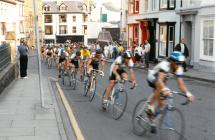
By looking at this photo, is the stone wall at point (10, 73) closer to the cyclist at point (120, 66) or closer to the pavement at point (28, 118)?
the pavement at point (28, 118)

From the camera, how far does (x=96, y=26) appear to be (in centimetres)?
7088

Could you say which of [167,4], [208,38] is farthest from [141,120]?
[167,4]

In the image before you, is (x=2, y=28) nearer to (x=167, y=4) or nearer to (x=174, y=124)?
(x=167, y=4)

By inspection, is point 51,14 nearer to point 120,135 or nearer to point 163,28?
point 163,28

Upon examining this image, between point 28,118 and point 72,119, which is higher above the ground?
point 28,118

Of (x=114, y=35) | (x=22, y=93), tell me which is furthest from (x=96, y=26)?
(x=22, y=93)

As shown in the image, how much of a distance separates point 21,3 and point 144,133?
7468cm

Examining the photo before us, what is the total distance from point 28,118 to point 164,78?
3946 mm

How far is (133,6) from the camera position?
144 feet

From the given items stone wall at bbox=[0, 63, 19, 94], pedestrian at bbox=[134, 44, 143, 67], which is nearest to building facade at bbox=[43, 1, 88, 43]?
pedestrian at bbox=[134, 44, 143, 67]

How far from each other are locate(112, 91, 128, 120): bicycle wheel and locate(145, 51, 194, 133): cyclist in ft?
7.69

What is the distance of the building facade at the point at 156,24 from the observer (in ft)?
105

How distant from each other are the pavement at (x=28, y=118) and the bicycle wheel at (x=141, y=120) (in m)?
1.52

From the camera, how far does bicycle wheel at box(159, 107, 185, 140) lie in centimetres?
739
